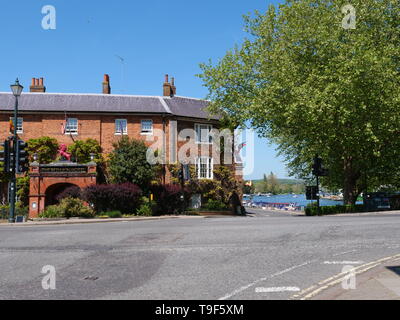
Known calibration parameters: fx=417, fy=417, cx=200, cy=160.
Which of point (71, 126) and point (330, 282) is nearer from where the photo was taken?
point (330, 282)

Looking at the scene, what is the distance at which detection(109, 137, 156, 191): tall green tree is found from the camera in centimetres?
3306

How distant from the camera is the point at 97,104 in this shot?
37938mm

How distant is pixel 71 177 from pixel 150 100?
11.2 m

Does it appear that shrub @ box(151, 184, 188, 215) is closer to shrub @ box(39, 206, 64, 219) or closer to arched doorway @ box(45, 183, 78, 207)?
arched doorway @ box(45, 183, 78, 207)

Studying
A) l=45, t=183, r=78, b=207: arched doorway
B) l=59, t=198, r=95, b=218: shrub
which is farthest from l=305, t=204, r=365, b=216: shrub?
l=45, t=183, r=78, b=207: arched doorway

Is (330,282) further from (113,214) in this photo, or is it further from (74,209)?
(113,214)

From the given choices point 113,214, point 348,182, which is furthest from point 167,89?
point 348,182

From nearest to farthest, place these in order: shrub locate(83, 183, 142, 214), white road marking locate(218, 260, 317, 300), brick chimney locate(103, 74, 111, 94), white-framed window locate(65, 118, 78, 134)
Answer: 1. white road marking locate(218, 260, 317, 300)
2. shrub locate(83, 183, 142, 214)
3. white-framed window locate(65, 118, 78, 134)
4. brick chimney locate(103, 74, 111, 94)

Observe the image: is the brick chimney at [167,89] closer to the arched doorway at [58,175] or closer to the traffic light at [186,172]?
the traffic light at [186,172]

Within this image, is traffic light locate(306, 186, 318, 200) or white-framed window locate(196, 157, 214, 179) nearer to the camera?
traffic light locate(306, 186, 318, 200)

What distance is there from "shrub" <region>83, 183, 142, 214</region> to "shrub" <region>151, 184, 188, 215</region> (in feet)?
10.9

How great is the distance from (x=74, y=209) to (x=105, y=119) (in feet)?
39.5

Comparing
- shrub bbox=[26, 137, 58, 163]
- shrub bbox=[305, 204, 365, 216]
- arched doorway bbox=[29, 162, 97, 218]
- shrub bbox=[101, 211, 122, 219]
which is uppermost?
shrub bbox=[26, 137, 58, 163]
